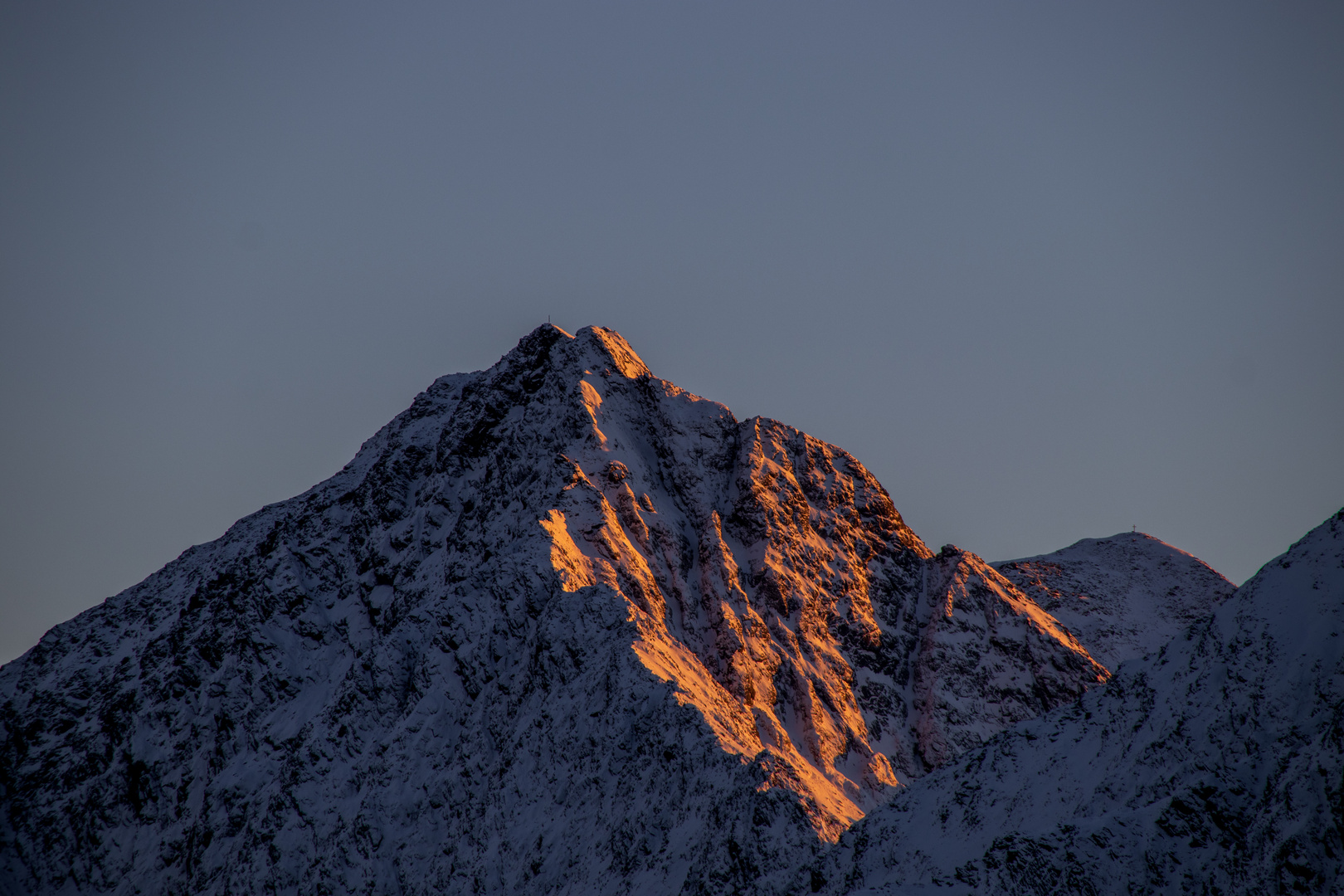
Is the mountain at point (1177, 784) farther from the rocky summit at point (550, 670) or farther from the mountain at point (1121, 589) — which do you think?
the mountain at point (1121, 589)

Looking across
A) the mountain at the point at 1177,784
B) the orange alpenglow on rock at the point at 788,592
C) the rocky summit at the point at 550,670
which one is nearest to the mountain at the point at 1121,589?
the rocky summit at the point at 550,670

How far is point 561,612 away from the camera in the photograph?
115m

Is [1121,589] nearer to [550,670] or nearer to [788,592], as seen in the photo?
[788,592]

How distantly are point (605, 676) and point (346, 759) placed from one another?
89.0 ft

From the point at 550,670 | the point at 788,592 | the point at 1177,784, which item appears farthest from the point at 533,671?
the point at 1177,784

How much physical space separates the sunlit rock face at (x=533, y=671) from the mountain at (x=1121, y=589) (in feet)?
44.5

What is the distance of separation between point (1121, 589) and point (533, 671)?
89585 millimetres

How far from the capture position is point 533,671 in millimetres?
114812

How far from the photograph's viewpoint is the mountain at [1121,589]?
A: 157 m

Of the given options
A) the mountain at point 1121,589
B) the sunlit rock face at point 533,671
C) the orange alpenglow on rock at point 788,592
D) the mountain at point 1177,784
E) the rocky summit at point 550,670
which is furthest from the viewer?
the mountain at point 1121,589

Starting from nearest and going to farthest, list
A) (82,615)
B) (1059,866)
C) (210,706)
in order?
1. (1059,866)
2. (210,706)
3. (82,615)


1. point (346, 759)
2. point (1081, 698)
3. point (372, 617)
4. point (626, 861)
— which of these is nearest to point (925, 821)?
point (1081, 698)

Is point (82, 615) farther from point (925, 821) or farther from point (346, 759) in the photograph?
point (925, 821)

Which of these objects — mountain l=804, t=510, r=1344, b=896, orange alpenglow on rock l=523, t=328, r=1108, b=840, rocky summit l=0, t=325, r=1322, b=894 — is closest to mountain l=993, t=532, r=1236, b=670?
rocky summit l=0, t=325, r=1322, b=894
